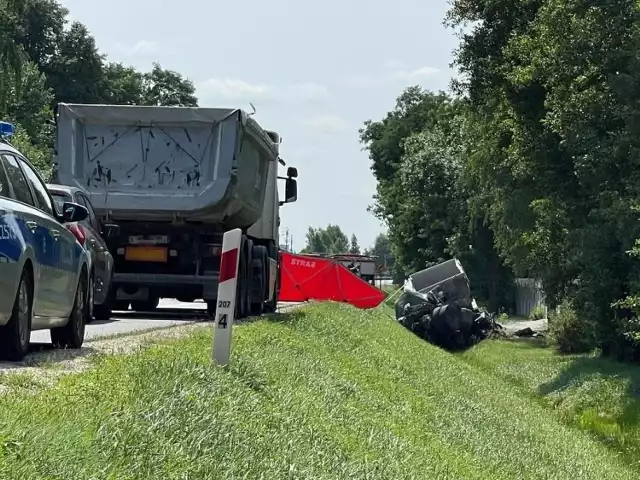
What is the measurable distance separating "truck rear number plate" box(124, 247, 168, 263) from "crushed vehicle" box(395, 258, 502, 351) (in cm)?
1636

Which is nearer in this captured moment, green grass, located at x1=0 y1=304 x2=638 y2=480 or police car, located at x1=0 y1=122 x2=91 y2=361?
green grass, located at x1=0 y1=304 x2=638 y2=480

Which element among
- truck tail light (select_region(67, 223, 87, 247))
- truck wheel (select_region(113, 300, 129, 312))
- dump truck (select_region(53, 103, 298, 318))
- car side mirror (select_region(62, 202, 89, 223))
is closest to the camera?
car side mirror (select_region(62, 202, 89, 223))

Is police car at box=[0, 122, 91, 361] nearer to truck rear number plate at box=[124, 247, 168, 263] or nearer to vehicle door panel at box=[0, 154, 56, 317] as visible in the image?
vehicle door panel at box=[0, 154, 56, 317]

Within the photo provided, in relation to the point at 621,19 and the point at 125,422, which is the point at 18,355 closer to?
the point at 125,422

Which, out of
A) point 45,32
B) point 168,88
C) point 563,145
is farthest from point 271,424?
point 168,88

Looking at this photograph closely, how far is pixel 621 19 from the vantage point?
956 inches

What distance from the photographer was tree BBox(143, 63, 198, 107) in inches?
3935

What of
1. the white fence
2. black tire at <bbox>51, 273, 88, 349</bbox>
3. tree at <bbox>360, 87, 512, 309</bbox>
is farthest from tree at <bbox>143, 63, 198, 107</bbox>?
black tire at <bbox>51, 273, 88, 349</bbox>

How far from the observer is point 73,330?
39.3ft

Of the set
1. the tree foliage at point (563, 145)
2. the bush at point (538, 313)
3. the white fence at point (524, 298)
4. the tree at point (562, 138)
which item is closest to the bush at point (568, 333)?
the tree foliage at point (563, 145)

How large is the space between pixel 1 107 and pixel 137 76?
224 feet

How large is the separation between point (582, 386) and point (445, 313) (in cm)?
1176

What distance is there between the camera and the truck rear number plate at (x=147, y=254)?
20.2 metres

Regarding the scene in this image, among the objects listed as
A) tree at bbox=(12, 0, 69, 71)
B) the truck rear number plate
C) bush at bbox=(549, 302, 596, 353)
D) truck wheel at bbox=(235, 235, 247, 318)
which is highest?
tree at bbox=(12, 0, 69, 71)
